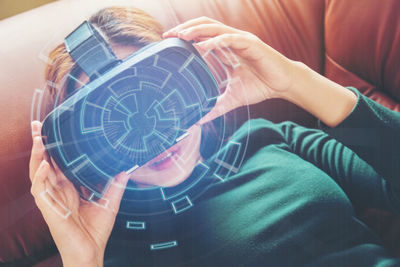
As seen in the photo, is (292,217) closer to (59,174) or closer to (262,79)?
(262,79)

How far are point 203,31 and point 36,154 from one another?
0.82 ft

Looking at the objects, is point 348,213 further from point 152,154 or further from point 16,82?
point 16,82

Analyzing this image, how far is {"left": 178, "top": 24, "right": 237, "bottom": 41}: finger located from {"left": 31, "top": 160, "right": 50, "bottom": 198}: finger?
217mm

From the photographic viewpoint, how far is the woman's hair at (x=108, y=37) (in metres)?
0.36

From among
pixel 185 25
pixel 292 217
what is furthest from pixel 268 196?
pixel 185 25

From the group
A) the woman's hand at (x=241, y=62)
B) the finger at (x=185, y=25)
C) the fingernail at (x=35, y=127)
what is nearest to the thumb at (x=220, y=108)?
the woman's hand at (x=241, y=62)

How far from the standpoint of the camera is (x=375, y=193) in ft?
1.42

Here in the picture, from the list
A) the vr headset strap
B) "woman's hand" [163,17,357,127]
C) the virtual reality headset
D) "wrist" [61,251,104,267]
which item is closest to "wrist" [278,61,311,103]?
"woman's hand" [163,17,357,127]

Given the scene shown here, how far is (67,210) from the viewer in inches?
14.6

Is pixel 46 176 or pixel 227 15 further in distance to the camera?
pixel 227 15

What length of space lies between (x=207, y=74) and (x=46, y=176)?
0.73 ft

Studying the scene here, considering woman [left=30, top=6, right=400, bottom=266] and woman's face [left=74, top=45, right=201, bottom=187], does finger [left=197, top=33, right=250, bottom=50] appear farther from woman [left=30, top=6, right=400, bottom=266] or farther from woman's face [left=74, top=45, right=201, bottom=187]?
woman's face [left=74, top=45, right=201, bottom=187]

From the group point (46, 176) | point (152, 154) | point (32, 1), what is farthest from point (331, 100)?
point (32, 1)
